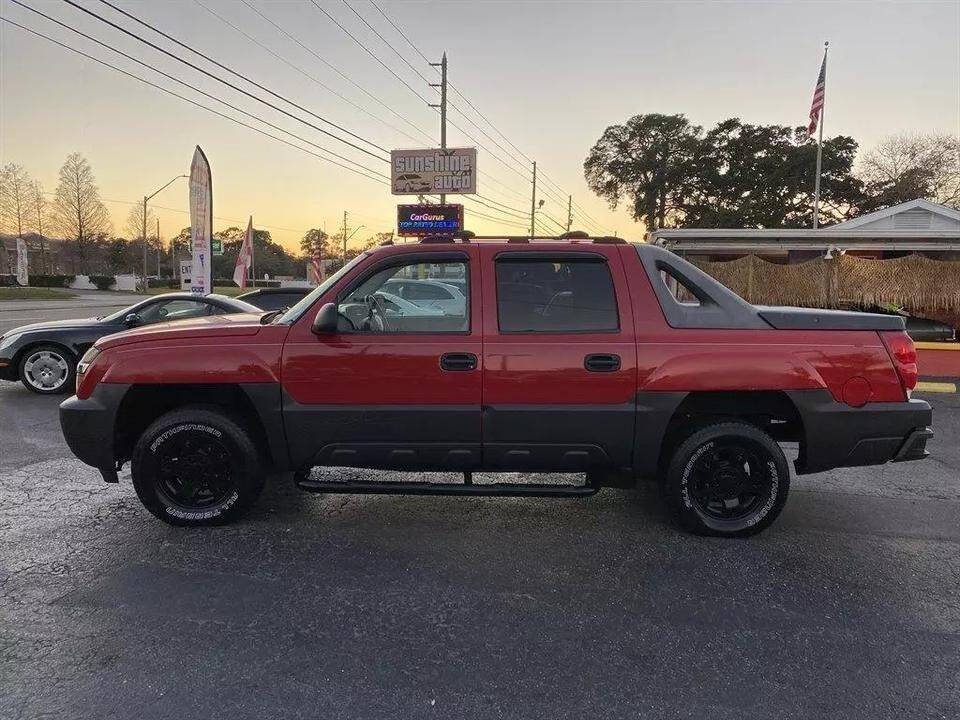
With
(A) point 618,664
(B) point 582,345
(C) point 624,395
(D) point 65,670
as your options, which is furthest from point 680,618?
(D) point 65,670

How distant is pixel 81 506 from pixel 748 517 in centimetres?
448

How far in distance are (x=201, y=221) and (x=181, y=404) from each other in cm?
1183

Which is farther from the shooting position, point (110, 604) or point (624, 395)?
point (624, 395)

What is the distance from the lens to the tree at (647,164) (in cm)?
6116

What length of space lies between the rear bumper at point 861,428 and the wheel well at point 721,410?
97mm

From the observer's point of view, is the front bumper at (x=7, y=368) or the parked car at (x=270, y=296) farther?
the parked car at (x=270, y=296)

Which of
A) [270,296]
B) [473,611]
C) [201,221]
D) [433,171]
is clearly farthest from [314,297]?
[433,171]

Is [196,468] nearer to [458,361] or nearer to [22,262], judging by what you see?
[458,361]

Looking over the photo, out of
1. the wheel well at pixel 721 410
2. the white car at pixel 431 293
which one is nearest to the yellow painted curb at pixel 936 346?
the wheel well at pixel 721 410

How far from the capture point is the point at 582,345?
3.65 metres

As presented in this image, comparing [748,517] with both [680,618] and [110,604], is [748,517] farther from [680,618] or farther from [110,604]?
[110,604]

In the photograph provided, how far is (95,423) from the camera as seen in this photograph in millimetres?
3818

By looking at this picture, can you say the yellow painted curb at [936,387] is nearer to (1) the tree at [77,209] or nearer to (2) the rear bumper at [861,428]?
(2) the rear bumper at [861,428]

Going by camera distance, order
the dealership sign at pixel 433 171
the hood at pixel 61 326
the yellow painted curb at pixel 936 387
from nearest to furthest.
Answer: the hood at pixel 61 326 < the yellow painted curb at pixel 936 387 < the dealership sign at pixel 433 171
